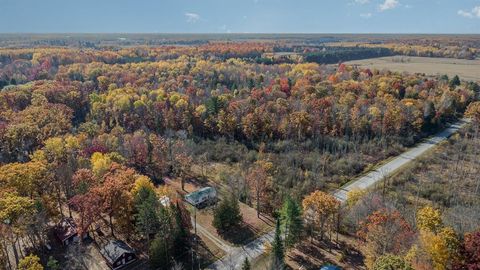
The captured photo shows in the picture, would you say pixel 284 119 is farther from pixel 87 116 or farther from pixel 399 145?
pixel 87 116

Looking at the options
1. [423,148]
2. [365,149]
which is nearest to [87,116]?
[365,149]

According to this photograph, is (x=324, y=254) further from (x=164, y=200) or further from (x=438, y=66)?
(x=438, y=66)

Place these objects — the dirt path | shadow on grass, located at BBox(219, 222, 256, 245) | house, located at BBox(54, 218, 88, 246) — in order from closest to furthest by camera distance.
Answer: the dirt path < house, located at BBox(54, 218, 88, 246) < shadow on grass, located at BBox(219, 222, 256, 245)

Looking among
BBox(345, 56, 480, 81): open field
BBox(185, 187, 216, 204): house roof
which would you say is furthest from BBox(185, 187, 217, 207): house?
BBox(345, 56, 480, 81): open field

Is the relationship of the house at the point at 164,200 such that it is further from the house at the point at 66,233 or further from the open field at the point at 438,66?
the open field at the point at 438,66

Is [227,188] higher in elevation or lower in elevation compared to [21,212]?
lower

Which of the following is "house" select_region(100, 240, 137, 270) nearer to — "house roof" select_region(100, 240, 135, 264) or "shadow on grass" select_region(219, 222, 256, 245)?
"house roof" select_region(100, 240, 135, 264)
